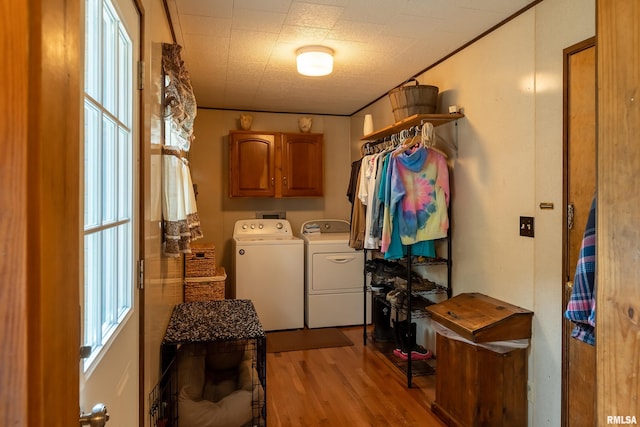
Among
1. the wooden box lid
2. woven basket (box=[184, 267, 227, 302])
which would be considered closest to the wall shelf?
the wooden box lid

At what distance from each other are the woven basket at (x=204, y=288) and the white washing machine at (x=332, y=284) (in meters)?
0.94

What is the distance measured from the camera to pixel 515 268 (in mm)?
2172

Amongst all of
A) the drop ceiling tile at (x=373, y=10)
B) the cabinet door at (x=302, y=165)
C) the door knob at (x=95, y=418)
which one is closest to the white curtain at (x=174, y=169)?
the drop ceiling tile at (x=373, y=10)

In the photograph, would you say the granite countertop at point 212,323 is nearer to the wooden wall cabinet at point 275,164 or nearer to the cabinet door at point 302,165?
the wooden wall cabinet at point 275,164

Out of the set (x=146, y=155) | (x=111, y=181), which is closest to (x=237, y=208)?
(x=146, y=155)

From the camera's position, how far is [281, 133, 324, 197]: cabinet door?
171 inches

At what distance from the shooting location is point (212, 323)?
7.23 feet

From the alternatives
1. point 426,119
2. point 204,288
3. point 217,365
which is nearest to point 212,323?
point 217,365

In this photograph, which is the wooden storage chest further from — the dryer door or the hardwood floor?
the dryer door

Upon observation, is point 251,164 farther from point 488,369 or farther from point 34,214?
point 34,214

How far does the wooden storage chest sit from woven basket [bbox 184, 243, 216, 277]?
6.77 ft

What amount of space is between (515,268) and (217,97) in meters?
3.14

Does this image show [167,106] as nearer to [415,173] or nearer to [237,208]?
[415,173]

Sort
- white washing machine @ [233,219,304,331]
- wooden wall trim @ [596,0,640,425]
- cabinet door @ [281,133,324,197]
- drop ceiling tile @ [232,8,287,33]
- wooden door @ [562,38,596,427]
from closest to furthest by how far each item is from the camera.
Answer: wooden wall trim @ [596,0,640,425]
wooden door @ [562,38,596,427]
drop ceiling tile @ [232,8,287,33]
white washing machine @ [233,219,304,331]
cabinet door @ [281,133,324,197]
